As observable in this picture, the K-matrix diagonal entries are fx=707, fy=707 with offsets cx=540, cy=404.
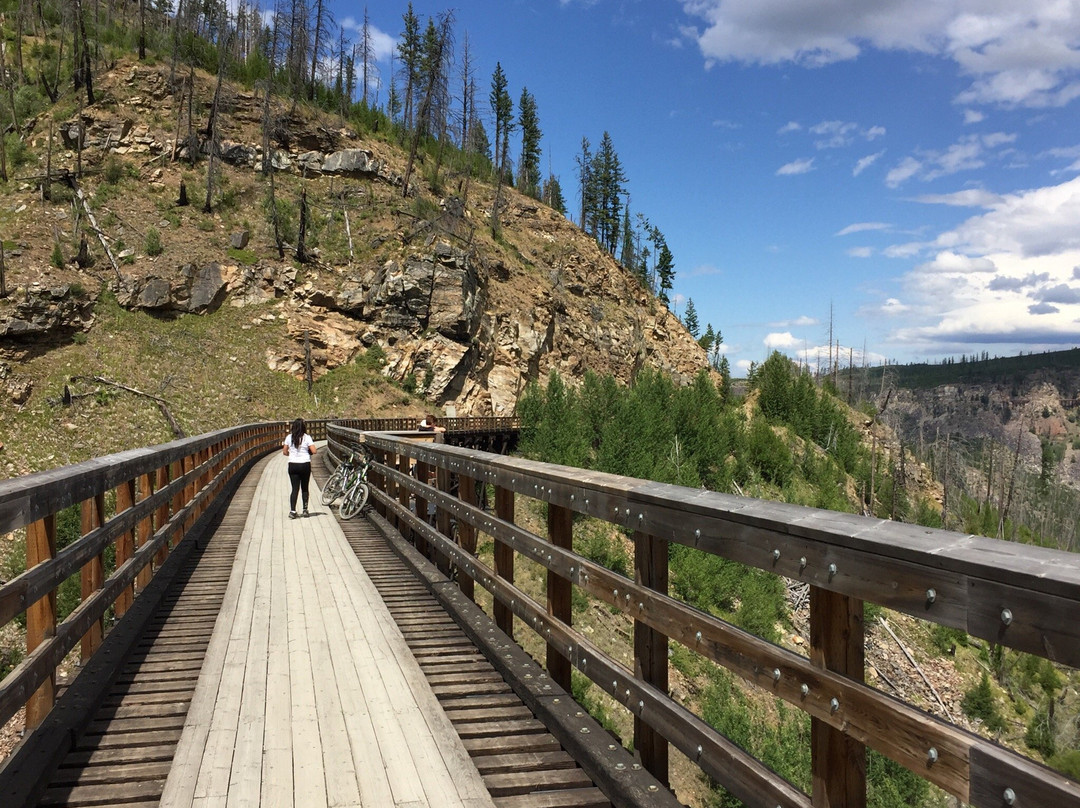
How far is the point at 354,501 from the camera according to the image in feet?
38.8

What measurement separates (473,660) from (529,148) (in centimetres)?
9332

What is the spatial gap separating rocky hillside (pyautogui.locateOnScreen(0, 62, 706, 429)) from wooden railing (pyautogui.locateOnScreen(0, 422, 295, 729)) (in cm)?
2915

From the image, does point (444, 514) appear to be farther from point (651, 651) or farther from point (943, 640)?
point (943, 640)

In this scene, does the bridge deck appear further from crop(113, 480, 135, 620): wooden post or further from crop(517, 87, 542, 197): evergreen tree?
crop(517, 87, 542, 197): evergreen tree

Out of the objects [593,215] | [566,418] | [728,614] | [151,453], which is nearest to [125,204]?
[566,418]

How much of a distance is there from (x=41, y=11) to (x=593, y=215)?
195 ft

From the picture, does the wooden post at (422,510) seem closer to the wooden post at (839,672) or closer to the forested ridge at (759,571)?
the forested ridge at (759,571)

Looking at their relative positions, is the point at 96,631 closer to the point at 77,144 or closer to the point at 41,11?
the point at 77,144

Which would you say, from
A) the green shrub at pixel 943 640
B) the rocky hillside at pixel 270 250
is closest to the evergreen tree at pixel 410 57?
the rocky hillside at pixel 270 250

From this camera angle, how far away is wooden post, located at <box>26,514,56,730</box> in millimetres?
3322

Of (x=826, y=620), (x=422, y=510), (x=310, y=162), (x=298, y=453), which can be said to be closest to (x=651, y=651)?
(x=826, y=620)

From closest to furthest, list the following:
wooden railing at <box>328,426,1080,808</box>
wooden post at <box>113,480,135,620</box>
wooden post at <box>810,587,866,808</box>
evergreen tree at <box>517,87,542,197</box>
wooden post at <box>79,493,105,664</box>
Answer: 1. wooden railing at <box>328,426,1080,808</box>
2. wooden post at <box>810,587,866,808</box>
3. wooden post at <box>79,493,105,664</box>
4. wooden post at <box>113,480,135,620</box>
5. evergreen tree at <box>517,87,542,197</box>

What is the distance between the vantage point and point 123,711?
3848 millimetres

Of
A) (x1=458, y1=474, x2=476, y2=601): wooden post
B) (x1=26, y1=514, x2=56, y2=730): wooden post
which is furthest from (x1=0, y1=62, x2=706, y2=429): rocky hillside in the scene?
(x1=26, y1=514, x2=56, y2=730): wooden post
